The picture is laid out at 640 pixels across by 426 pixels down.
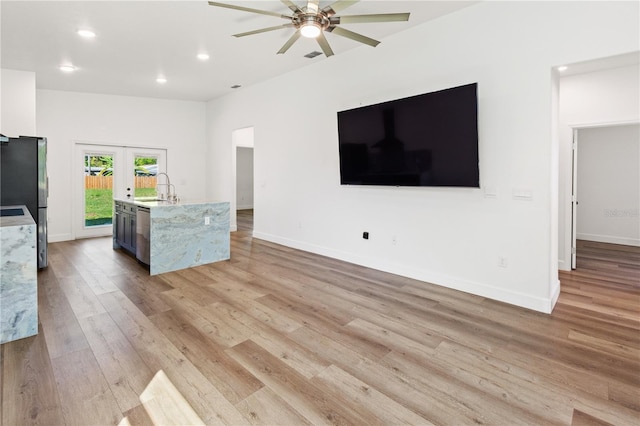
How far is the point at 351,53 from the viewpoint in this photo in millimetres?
4688

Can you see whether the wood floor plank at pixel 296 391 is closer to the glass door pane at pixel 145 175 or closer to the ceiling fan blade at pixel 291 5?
the ceiling fan blade at pixel 291 5

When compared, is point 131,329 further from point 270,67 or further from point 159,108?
point 159,108

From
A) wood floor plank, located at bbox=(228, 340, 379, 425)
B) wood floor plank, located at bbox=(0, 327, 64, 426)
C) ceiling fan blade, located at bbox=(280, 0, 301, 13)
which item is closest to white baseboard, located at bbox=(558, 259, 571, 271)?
wood floor plank, located at bbox=(228, 340, 379, 425)

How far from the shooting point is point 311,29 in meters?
2.97

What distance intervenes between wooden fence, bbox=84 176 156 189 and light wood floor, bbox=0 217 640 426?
147 inches

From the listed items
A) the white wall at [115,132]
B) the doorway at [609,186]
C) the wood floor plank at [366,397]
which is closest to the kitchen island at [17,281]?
the wood floor plank at [366,397]

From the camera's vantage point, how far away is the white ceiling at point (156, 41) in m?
3.53

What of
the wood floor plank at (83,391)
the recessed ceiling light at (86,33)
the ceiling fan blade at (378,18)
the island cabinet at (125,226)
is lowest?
the wood floor plank at (83,391)

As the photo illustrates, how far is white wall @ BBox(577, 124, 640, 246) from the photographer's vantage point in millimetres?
6250

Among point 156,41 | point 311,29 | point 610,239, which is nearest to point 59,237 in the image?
point 156,41

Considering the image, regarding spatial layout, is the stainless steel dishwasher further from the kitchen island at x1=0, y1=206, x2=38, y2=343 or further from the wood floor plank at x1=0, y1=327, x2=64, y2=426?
the wood floor plank at x1=0, y1=327, x2=64, y2=426

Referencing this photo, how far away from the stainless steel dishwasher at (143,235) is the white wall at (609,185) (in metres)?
8.36

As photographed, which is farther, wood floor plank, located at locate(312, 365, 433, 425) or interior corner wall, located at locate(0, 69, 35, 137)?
interior corner wall, located at locate(0, 69, 35, 137)

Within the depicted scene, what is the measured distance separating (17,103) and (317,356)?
6.64m
